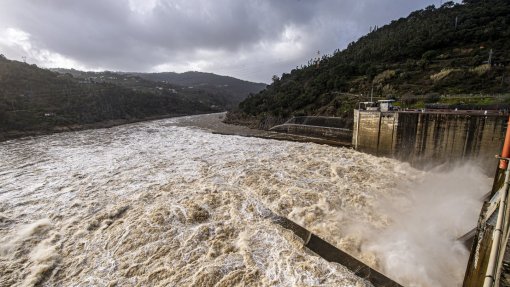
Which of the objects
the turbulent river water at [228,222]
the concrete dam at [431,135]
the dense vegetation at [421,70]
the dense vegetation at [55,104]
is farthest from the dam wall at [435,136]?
the dense vegetation at [55,104]

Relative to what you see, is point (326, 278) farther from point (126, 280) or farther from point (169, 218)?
point (169, 218)

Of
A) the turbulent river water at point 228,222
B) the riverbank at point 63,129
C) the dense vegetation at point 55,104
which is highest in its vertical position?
the dense vegetation at point 55,104

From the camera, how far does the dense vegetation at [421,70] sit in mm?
32656

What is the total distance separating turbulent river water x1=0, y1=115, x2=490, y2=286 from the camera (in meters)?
7.54

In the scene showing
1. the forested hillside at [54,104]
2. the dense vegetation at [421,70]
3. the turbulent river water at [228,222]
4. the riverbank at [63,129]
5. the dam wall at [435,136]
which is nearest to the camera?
the turbulent river water at [228,222]

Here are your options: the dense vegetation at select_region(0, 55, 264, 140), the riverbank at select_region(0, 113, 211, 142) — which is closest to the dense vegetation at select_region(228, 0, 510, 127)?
the riverbank at select_region(0, 113, 211, 142)

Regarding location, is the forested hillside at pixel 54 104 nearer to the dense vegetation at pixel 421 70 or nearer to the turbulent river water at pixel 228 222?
the turbulent river water at pixel 228 222

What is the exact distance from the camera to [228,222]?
33.6 feet

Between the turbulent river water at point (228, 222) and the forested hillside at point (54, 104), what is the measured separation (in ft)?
99.2

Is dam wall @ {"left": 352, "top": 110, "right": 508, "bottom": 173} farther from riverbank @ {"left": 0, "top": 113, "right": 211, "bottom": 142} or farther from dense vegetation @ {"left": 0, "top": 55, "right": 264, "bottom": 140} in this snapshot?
dense vegetation @ {"left": 0, "top": 55, "right": 264, "bottom": 140}

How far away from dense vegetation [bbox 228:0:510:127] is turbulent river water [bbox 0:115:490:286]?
20427 mm

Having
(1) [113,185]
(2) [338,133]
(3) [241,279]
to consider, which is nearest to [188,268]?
(3) [241,279]

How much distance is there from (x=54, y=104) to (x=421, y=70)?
72613 mm

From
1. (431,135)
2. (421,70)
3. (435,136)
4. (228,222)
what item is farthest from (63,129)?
(421,70)
